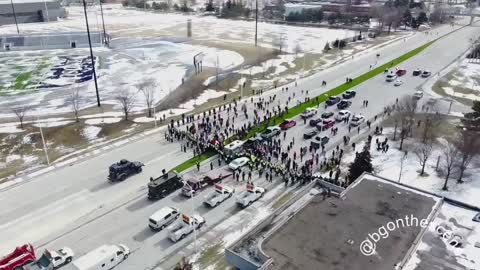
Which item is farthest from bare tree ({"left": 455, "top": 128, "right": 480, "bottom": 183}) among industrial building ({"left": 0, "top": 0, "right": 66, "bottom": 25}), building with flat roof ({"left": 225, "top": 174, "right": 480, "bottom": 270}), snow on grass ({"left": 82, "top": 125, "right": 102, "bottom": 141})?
industrial building ({"left": 0, "top": 0, "right": 66, "bottom": 25})

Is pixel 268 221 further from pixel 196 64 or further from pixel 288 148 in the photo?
pixel 196 64

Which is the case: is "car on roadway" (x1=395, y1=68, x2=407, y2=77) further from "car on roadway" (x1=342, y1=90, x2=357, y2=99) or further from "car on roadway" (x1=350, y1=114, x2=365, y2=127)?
"car on roadway" (x1=350, y1=114, x2=365, y2=127)

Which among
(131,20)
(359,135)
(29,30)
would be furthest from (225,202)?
(131,20)

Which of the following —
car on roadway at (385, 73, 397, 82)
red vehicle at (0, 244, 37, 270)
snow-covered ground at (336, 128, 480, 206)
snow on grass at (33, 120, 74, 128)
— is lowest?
red vehicle at (0, 244, 37, 270)

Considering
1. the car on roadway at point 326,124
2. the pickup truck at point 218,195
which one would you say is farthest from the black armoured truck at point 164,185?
the car on roadway at point 326,124

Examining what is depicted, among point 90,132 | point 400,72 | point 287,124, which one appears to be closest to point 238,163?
point 287,124

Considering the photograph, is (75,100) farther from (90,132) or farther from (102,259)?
(102,259)
